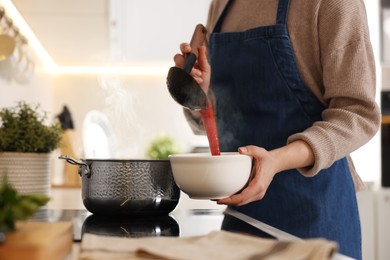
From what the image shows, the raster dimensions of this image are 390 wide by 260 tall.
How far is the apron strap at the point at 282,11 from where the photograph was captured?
1.16 m

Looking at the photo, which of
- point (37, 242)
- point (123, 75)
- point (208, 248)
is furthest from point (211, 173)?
point (123, 75)

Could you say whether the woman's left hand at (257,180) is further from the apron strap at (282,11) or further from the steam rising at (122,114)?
the steam rising at (122,114)

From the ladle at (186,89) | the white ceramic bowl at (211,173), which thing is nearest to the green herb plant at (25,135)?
the ladle at (186,89)

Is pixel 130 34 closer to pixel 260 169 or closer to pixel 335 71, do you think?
pixel 335 71

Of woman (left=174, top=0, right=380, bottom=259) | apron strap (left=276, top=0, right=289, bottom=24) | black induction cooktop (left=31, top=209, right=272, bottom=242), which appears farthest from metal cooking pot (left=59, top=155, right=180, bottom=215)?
apron strap (left=276, top=0, right=289, bottom=24)

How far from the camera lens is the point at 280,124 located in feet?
3.76

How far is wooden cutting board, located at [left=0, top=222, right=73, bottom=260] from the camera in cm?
52

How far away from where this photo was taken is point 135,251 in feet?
1.85

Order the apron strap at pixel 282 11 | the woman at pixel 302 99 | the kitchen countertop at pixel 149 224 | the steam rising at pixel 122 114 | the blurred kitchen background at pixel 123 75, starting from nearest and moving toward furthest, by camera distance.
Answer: the kitchen countertop at pixel 149 224 < the woman at pixel 302 99 < the apron strap at pixel 282 11 < the blurred kitchen background at pixel 123 75 < the steam rising at pixel 122 114

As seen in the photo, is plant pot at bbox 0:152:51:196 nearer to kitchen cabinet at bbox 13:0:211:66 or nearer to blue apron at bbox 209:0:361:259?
blue apron at bbox 209:0:361:259

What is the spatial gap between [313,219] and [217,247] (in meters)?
0.53

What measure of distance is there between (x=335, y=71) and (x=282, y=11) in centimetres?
19

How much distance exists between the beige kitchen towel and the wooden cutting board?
3 cm

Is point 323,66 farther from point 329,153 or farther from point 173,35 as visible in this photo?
point 173,35
